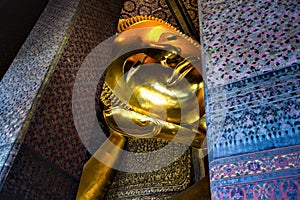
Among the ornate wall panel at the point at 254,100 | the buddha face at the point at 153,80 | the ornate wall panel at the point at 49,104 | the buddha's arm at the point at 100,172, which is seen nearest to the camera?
the ornate wall panel at the point at 254,100

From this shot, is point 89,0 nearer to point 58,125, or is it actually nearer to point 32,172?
point 58,125

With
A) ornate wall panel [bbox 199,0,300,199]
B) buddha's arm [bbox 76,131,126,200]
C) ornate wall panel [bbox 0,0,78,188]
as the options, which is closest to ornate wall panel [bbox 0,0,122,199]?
ornate wall panel [bbox 0,0,78,188]

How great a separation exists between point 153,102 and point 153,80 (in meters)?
0.18

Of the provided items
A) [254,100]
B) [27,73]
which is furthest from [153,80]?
[254,100]

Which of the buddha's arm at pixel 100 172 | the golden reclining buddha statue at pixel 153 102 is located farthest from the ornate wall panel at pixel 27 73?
the buddha's arm at pixel 100 172

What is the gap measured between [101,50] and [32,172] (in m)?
0.82

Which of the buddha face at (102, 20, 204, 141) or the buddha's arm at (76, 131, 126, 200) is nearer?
the buddha face at (102, 20, 204, 141)

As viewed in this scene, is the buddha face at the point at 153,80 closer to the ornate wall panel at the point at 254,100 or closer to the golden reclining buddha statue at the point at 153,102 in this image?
the golden reclining buddha statue at the point at 153,102

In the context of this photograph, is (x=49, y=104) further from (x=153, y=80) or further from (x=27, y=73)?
(x=153, y=80)

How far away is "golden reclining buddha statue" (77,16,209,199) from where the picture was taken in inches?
94.9

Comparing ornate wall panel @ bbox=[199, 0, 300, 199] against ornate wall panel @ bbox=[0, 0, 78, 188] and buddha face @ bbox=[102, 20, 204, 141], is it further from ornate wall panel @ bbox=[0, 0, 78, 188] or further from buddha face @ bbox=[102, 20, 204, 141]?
buddha face @ bbox=[102, 20, 204, 141]

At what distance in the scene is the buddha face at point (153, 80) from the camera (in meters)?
2.38

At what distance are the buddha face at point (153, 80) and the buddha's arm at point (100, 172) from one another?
338mm

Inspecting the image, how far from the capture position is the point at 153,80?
2.57 m
